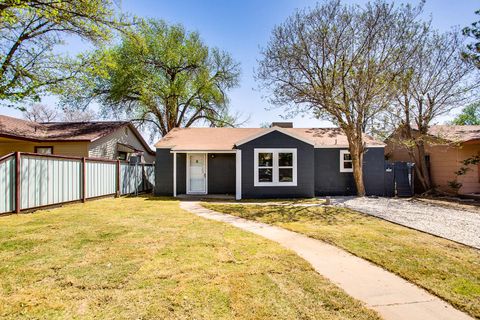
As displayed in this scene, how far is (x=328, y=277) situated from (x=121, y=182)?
1267cm

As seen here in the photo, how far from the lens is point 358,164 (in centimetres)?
1331

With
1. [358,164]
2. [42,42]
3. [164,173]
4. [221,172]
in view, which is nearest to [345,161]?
[358,164]

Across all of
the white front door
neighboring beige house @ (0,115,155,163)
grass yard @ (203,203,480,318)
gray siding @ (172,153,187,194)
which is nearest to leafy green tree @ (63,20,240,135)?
neighboring beige house @ (0,115,155,163)

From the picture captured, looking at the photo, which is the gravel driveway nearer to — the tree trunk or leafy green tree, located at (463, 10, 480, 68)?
the tree trunk

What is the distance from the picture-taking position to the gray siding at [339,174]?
14336 mm

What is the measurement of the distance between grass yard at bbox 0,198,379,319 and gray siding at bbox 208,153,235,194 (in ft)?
27.3

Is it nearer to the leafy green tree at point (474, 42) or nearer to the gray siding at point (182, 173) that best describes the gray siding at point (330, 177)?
the gray siding at point (182, 173)

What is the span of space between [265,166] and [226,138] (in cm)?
382

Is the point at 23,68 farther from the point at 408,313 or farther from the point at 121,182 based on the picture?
the point at 408,313

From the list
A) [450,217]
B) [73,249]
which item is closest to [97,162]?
[73,249]

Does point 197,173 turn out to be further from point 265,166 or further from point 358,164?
point 358,164

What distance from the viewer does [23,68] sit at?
10617 mm

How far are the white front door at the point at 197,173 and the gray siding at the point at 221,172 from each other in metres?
0.27

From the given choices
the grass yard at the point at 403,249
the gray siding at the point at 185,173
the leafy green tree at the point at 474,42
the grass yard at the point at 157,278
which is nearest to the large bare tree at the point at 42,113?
the gray siding at the point at 185,173
